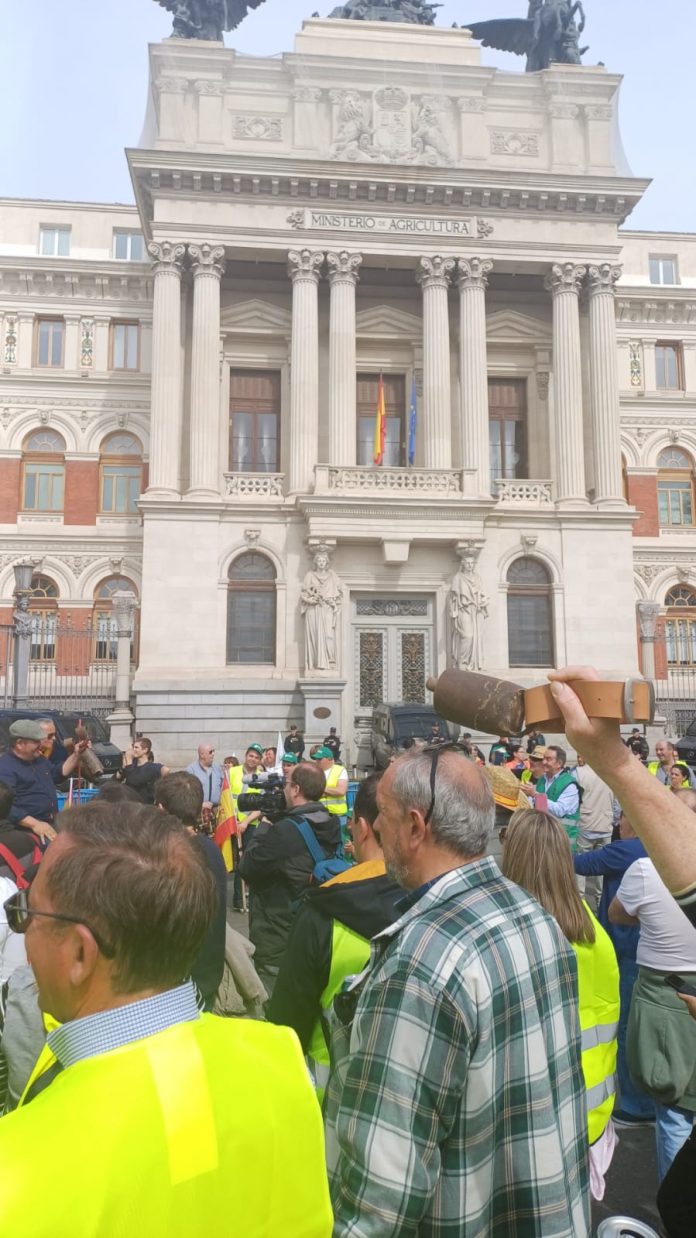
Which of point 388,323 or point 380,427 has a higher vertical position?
point 388,323

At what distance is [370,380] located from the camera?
2744cm

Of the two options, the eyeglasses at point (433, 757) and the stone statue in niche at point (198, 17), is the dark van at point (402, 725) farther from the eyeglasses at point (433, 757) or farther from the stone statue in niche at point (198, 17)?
the stone statue in niche at point (198, 17)

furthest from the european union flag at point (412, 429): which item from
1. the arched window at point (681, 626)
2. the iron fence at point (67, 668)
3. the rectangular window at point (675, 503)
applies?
the rectangular window at point (675, 503)

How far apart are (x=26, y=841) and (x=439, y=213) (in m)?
24.6

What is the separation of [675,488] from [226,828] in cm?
2797

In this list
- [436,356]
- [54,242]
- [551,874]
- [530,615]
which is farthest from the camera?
[54,242]

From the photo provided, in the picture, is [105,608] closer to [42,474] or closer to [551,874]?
[42,474]

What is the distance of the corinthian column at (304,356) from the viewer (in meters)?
24.2

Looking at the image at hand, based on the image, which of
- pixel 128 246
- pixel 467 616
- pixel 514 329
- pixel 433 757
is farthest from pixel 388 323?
pixel 433 757

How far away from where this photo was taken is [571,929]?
3240 millimetres

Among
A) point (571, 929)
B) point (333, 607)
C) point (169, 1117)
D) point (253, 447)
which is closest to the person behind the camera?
point (169, 1117)

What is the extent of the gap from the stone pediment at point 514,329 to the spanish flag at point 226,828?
21.0 meters

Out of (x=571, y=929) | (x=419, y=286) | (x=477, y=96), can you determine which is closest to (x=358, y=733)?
(x=419, y=286)

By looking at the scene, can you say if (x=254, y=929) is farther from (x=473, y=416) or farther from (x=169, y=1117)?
(x=473, y=416)
